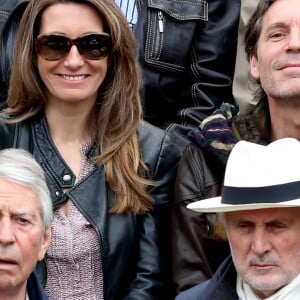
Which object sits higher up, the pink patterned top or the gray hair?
the gray hair

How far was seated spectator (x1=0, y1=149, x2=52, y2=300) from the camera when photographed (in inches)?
160

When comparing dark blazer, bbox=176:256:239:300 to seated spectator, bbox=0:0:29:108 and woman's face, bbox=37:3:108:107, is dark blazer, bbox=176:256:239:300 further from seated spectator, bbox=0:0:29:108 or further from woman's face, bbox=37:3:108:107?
seated spectator, bbox=0:0:29:108

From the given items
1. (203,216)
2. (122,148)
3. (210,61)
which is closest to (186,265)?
(203,216)

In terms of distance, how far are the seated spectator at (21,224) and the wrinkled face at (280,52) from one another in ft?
3.83

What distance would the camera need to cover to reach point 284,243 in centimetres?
384

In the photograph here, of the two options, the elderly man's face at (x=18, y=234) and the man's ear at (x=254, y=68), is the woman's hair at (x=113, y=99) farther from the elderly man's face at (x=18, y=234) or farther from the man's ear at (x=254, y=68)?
the elderly man's face at (x=18, y=234)

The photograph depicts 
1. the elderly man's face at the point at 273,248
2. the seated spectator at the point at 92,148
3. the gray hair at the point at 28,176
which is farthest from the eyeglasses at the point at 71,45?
the elderly man's face at the point at 273,248

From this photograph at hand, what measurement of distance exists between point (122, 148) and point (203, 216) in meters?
0.47

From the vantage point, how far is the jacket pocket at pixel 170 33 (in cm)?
570

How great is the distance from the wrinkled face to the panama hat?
81 centimetres

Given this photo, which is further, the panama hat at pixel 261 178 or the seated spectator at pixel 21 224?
the seated spectator at pixel 21 224

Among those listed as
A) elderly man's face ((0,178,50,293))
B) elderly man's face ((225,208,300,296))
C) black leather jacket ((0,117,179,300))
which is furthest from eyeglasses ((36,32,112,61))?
elderly man's face ((225,208,300,296))

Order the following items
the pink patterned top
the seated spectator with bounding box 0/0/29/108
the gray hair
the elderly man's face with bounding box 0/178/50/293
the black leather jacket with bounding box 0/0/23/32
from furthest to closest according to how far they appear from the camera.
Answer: the black leather jacket with bounding box 0/0/23/32, the seated spectator with bounding box 0/0/29/108, the pink patterned top, the gray hair, the elderly man's face with bounding box 0/178/50/293

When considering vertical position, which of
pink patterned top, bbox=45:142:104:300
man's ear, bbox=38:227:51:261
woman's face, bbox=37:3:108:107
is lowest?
pink patterned top, bbox=45:142:104:300
